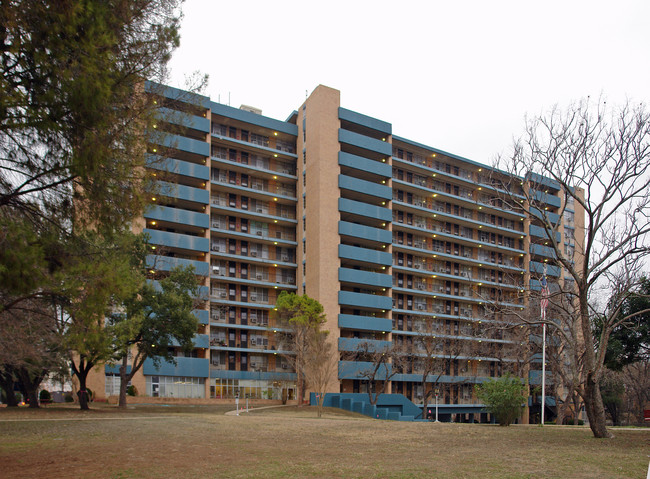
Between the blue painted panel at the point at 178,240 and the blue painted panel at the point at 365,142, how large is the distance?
2036cm

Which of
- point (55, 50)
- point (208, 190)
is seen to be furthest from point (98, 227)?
point (208, 190)

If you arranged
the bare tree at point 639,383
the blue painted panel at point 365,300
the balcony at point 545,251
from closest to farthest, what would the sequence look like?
the balcony at point 545,251 < the blue painted panel at point 365,300 < the bare tree at point 639,383

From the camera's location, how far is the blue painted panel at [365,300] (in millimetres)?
63406

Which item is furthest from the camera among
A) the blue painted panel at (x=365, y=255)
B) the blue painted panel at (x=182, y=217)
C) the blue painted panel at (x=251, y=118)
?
the blue painted panel at (x=365, y=255)

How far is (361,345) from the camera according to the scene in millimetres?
59844

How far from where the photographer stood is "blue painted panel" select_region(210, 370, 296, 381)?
60750mm

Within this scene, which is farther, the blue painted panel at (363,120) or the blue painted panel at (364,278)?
the blue painted panel at (363,120)

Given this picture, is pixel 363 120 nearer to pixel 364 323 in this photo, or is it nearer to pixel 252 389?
pixel 364 323

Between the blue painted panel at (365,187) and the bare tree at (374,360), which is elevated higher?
the blue painted panel at (365,187)

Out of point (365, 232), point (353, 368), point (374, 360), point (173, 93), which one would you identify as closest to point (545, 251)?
point (173, 93)

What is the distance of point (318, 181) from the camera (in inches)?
2522

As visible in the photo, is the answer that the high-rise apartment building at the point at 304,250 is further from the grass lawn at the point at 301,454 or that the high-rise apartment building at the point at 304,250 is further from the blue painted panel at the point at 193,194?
the grass lawn at the point at 301,454

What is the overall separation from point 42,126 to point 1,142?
189 centimetres

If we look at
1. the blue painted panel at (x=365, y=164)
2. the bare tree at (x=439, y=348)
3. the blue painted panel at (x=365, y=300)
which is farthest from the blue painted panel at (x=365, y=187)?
the bare tree at (x=439, y=348)
